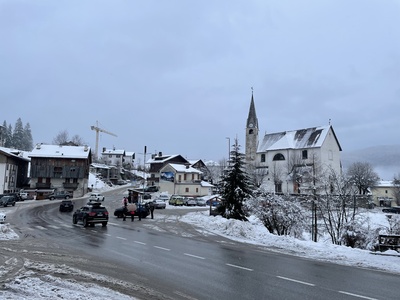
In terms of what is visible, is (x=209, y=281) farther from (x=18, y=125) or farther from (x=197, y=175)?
(x=18, y=125)

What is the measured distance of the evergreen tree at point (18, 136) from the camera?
139m

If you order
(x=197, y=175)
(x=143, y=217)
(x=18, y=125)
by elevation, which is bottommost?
(x=143, y=217)

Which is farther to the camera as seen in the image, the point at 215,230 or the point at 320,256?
the point at 215,230

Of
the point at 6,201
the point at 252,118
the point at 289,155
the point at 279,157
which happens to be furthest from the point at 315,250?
the point at 252,118

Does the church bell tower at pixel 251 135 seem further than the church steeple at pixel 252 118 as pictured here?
No

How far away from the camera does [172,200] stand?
6144cm

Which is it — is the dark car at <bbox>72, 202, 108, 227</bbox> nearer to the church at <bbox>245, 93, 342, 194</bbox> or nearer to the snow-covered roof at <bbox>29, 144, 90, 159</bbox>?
the church at <bbox>245, 93, 342, 194</bbox>

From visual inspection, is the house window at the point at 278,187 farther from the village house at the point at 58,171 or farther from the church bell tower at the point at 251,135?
the village house at the point at 58,171

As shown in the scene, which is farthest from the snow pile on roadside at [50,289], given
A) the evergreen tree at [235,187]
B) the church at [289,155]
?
the church at [289,155]

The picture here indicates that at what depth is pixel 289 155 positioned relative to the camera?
80.4m

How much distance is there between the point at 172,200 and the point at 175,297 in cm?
5387

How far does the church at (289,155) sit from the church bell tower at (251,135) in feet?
0.85

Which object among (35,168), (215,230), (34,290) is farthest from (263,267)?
A: (35,168)

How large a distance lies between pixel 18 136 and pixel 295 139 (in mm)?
114081
